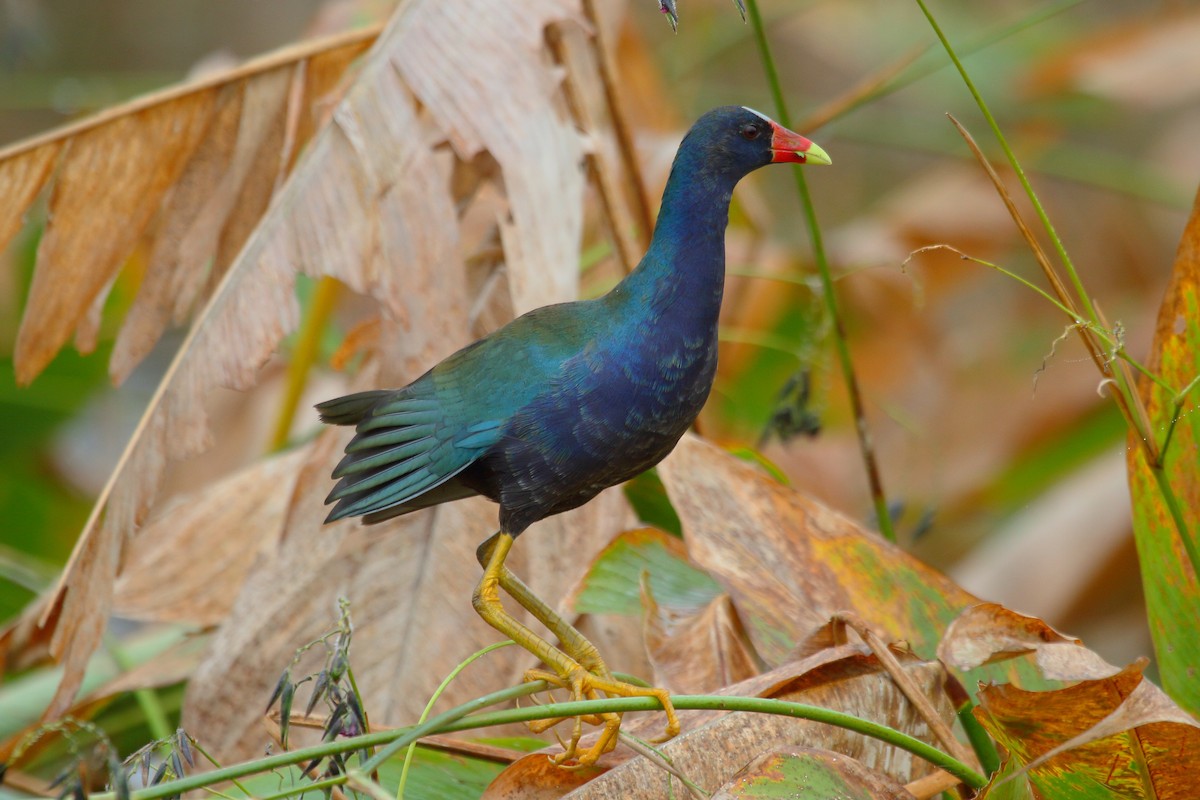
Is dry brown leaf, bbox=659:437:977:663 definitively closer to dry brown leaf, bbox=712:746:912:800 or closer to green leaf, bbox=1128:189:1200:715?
green leaf, bbox=1128:189:1200:715

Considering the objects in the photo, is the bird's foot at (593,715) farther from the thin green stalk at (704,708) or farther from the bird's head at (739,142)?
the bird's head at (739,142)

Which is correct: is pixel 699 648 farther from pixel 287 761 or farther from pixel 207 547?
pixel 207 547

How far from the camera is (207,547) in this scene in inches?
103

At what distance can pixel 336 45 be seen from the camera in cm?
242

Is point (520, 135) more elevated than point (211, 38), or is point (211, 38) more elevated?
point (211, 38)

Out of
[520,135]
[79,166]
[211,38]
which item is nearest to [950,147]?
[520,135]

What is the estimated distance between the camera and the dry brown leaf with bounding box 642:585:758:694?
189cm

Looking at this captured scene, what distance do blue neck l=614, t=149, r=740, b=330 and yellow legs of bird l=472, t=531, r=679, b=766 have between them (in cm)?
34

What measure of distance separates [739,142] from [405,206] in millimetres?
766

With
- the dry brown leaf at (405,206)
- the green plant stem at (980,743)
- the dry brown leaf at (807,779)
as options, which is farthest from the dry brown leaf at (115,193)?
the green plant stem at (980,743)

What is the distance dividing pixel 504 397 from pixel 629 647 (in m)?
0.95

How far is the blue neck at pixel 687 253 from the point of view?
5.12 feet

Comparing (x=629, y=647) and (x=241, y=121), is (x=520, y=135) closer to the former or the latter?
(x=241, y=121)

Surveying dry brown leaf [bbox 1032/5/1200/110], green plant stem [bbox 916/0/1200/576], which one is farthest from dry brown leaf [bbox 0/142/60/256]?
dry brown leaf [bbox 1032/5/1200/110]
